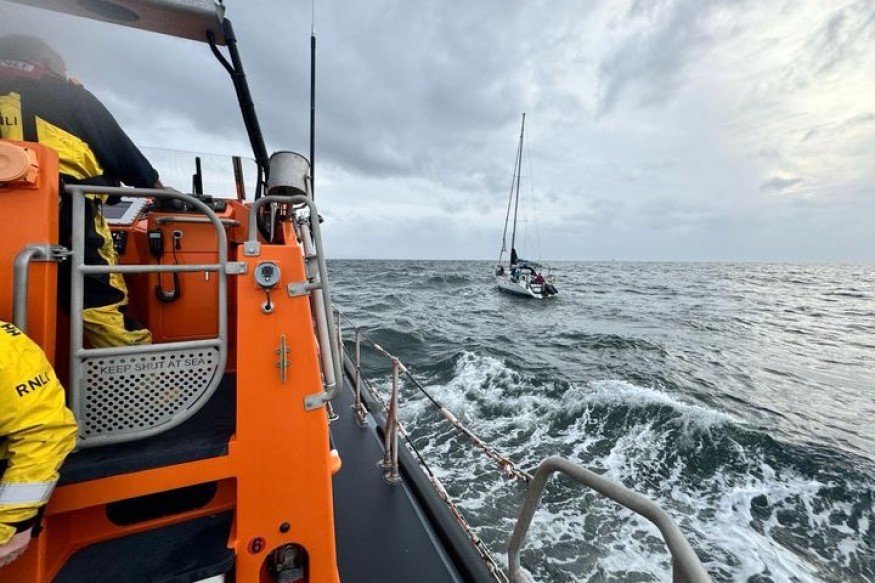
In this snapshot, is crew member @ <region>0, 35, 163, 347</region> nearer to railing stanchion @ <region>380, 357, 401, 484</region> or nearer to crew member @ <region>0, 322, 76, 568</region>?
crew member @ <region>0, 322, 76, 568</region>

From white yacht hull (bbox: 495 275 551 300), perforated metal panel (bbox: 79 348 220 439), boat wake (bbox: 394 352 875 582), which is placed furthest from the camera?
white yacht hull (bbox: 495 275 551 300)

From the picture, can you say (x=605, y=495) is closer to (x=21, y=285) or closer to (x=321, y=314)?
(x=321, y=314)

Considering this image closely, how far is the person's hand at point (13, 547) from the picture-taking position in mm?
1174

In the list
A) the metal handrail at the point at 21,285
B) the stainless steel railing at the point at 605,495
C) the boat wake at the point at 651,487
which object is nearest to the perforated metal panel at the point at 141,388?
the metal handrail at the point at 21,285

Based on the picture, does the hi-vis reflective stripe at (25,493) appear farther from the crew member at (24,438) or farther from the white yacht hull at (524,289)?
the white yacht hull at (524,289)

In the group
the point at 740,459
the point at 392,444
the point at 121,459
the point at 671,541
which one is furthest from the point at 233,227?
the point at 740,459

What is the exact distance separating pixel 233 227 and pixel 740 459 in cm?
808

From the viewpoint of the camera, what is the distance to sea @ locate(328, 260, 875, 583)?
4402 millimetres

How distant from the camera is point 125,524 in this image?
1.70 metres

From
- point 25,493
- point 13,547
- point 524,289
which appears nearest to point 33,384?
point 25,493

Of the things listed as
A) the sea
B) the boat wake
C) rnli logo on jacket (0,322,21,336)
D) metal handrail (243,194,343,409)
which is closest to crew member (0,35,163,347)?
rnli logo on jacket (0,322,21,336)

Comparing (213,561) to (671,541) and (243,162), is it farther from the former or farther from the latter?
(243,162)

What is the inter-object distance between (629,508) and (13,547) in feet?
6.44

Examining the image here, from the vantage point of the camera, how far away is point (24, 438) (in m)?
1.22
